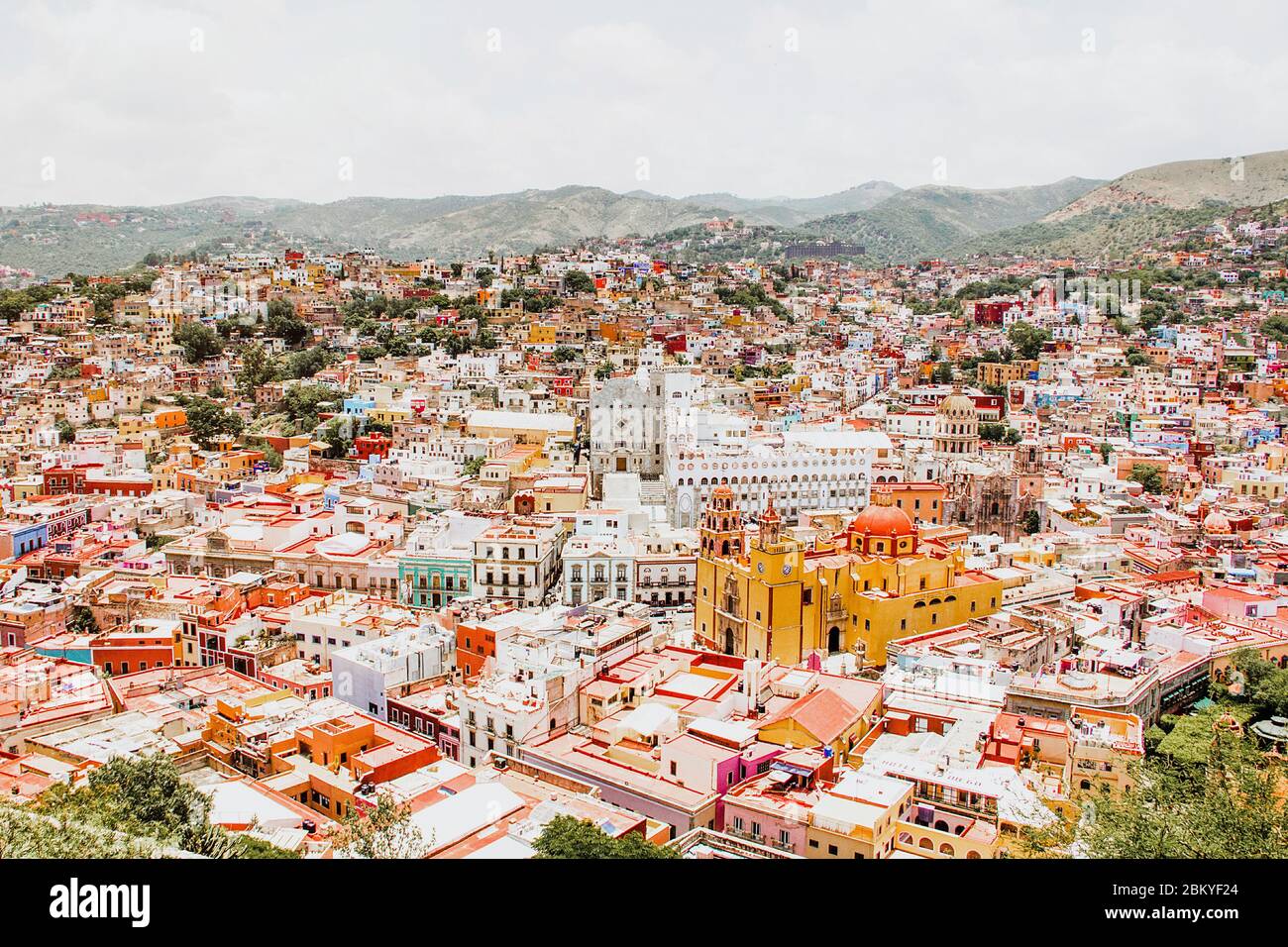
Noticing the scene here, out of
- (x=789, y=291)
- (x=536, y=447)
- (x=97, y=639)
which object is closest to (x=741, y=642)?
(x=97, y=639)

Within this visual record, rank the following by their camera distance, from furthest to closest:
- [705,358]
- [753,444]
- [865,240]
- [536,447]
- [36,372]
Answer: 1. [865,240]
2. [705,358]
3. [36,372]
4. [536,447]
5. [753,444]

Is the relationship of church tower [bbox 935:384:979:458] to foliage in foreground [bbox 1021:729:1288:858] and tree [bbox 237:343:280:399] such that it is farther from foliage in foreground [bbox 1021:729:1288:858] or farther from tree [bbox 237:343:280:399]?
tree [bbox 237:343:280:399]

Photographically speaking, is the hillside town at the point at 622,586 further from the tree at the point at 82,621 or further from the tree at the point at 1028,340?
the tree at the point at 1028,340

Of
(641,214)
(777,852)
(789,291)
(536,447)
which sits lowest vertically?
(777,852)

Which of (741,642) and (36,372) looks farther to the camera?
(36,372)

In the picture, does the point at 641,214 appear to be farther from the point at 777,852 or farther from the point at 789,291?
the point at 777,852

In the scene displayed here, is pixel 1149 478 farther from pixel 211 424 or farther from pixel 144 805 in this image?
pixel 211 424
